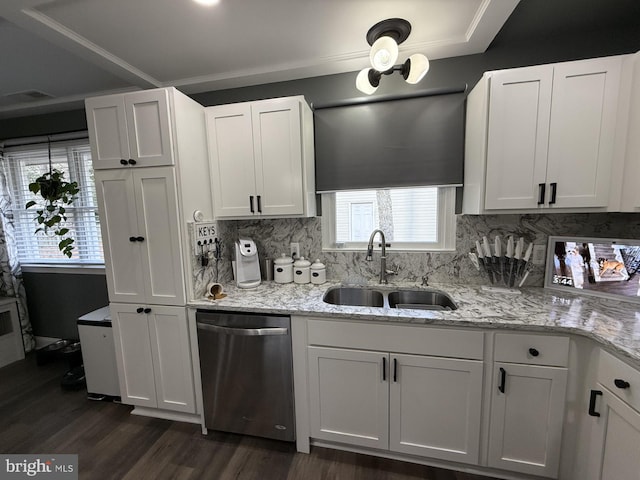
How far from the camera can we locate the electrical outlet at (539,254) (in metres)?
1.79

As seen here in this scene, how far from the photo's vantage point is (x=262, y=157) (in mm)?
1836

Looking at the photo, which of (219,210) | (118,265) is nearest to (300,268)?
(219,210)

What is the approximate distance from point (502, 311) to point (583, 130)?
3.52ft

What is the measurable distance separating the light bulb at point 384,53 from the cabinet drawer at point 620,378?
1.62 m

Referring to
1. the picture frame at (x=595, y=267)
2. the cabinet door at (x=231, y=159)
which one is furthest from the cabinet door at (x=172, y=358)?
the picture frame at (x=595, y=267)

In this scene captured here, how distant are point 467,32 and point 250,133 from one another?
149cm

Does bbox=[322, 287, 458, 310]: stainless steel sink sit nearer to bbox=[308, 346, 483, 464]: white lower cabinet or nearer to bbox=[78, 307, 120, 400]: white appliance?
bbox=[308, 346, 483, 464]: white lower cabinet

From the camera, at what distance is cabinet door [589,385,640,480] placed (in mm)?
993

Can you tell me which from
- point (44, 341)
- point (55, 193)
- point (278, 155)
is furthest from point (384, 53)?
point (44, 341)

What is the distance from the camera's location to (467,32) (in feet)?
5.14

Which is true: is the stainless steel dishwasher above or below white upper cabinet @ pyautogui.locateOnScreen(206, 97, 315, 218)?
below

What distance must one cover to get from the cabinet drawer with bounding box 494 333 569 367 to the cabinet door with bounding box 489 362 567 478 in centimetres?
3

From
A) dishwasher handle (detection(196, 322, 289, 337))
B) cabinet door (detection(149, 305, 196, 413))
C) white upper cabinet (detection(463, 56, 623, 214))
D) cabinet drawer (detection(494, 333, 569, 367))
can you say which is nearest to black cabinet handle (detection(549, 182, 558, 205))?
white upper cabinet (detection(463, 56, 623, 214))

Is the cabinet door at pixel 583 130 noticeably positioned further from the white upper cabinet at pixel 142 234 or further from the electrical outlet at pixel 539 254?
the white upper cabinet at pixel 142 234
